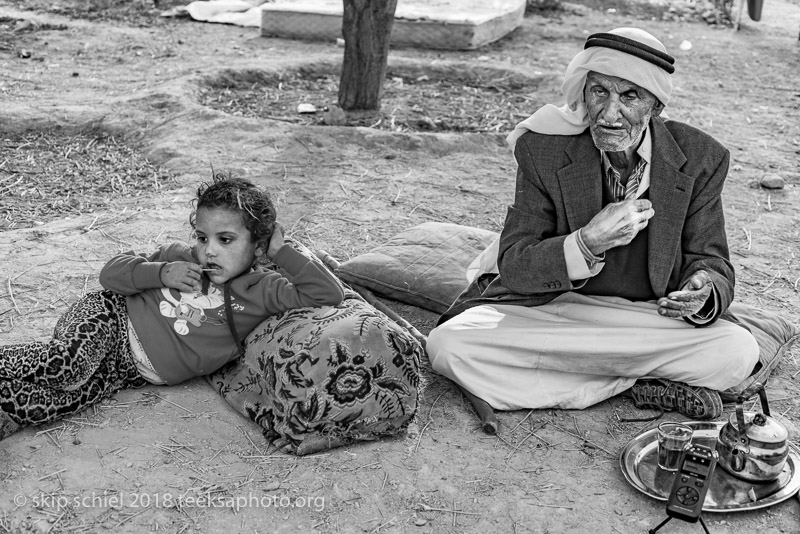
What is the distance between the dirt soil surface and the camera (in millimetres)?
2910

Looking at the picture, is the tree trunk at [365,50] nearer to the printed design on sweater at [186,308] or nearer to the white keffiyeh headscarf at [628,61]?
the white keffiyeh headscarf at [628,61]

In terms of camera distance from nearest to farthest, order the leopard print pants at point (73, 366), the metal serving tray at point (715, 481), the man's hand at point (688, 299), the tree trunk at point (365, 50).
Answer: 1. the metal serving tray at point (715, 481)
2. the leopard print pants at point (73, 366)
3. the man's hand at point (688, 299)
4. the tree trunk at point (365, 50)

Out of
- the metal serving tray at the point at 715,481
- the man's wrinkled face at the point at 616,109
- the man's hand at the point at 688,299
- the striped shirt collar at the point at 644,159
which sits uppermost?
the man's wrinkled face at the point at 616,109

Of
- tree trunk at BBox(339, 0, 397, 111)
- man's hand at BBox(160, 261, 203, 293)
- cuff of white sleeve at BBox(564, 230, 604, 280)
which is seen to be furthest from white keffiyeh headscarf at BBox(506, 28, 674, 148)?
tree trunk at BBox(339, 0, 397, 111)

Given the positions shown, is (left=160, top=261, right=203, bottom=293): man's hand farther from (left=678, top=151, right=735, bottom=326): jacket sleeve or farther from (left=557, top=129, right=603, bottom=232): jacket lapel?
(left=678, top=151, right=735, bottom=326): jacket sleeve

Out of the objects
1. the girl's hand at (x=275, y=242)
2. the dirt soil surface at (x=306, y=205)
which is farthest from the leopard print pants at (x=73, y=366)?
the girl's hand at (x=275, y=242)

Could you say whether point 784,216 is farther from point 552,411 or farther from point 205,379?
point 205,379

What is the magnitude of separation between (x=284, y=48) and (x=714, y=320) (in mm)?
7300

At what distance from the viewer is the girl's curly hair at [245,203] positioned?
331 cm

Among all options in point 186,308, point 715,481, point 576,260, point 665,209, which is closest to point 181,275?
point 186,308

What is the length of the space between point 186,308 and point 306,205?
2.21m

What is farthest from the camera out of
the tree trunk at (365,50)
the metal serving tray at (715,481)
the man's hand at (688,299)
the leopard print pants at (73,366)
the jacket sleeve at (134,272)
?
the tree trunk at (365,50)

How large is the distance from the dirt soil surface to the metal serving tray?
0.04 m

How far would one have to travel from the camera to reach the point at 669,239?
11.2 feet
